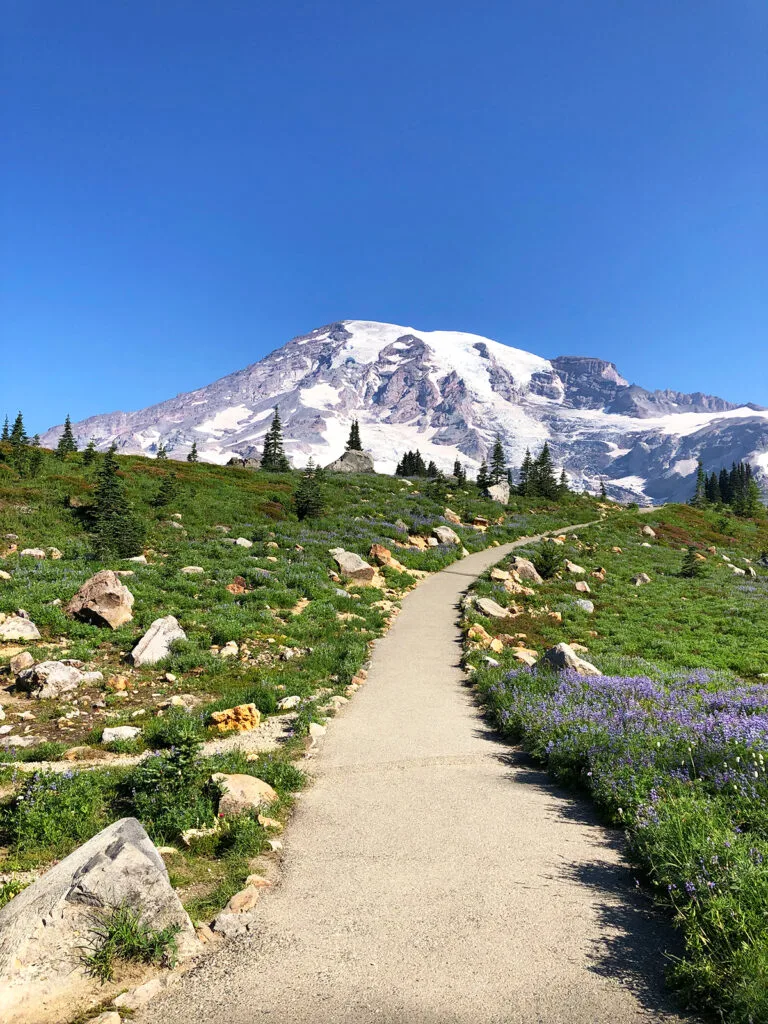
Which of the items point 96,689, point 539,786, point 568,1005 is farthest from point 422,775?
point 96,689

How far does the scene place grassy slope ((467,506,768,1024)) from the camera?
4426 mm

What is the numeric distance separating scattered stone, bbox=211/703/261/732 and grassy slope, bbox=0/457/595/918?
12.7 inches

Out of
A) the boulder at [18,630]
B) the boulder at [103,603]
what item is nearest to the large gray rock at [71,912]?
the boulder at [18,630]

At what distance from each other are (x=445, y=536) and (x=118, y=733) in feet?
91.5

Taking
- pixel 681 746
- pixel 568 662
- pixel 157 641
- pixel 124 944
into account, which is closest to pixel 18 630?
pixel 157 641

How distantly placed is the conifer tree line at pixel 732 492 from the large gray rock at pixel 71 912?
329 feet

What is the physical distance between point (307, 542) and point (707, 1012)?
24.6 meters

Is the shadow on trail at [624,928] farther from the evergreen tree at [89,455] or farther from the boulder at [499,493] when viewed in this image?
the boulder at [499,493]

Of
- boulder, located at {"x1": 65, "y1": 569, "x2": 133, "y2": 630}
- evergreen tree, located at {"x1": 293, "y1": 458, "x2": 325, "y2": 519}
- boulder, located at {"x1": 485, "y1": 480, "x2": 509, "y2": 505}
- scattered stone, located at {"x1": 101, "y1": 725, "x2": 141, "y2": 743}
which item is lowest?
scattered stone, located at {"x1": 101, "y1": 725, "x2": 141, "y2": 743}

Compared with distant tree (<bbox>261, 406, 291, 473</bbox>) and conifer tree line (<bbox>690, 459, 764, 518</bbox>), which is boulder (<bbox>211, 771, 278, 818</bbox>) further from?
conifer tree line (<bbox>690, 459, 764, 518</bbox>)

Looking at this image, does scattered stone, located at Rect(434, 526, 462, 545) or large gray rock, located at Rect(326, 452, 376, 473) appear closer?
scattered stone, located at Rect(434, 526, 462, 545)

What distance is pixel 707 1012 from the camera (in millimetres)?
4043

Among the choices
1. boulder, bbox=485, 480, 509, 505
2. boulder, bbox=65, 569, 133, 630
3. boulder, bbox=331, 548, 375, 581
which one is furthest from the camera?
boulder, bbox=485, 480, 509, 505

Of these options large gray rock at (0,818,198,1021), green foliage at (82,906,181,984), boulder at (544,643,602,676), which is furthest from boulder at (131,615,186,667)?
boulder at (544,643,602,676)
